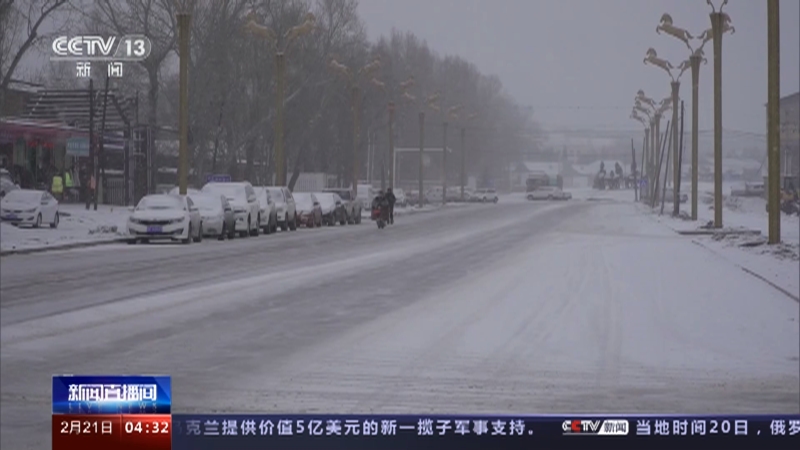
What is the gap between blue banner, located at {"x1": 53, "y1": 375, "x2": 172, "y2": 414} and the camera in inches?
107

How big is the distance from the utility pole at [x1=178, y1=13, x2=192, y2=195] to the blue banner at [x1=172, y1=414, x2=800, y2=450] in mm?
3536

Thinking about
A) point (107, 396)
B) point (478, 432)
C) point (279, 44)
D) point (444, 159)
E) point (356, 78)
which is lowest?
point (478, 432)

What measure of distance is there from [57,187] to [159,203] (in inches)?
31.1

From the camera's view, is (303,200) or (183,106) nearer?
(183,106)

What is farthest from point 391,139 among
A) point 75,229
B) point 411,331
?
point 75,229

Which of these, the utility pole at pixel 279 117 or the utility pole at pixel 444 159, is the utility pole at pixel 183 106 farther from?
the utility pole at pixel 444 159

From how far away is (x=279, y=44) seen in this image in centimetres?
739

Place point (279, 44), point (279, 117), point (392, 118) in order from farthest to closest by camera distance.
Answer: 1. point (392, 118)
2. point (279, 117)
3. point (279, 44)

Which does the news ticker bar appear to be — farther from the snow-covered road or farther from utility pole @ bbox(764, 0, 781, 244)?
utility pole @ bbox(764, 0, 781, 244)

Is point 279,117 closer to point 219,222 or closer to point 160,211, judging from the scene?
point 160,211

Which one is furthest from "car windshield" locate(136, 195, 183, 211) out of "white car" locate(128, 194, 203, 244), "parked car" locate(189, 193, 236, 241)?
"parked car" locate(189, 193, 236, 241)

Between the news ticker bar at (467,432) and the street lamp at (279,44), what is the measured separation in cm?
437

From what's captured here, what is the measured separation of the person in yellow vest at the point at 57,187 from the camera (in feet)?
26.1

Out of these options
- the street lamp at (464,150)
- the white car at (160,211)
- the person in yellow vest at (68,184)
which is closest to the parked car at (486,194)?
the street lamp at (464,150)
